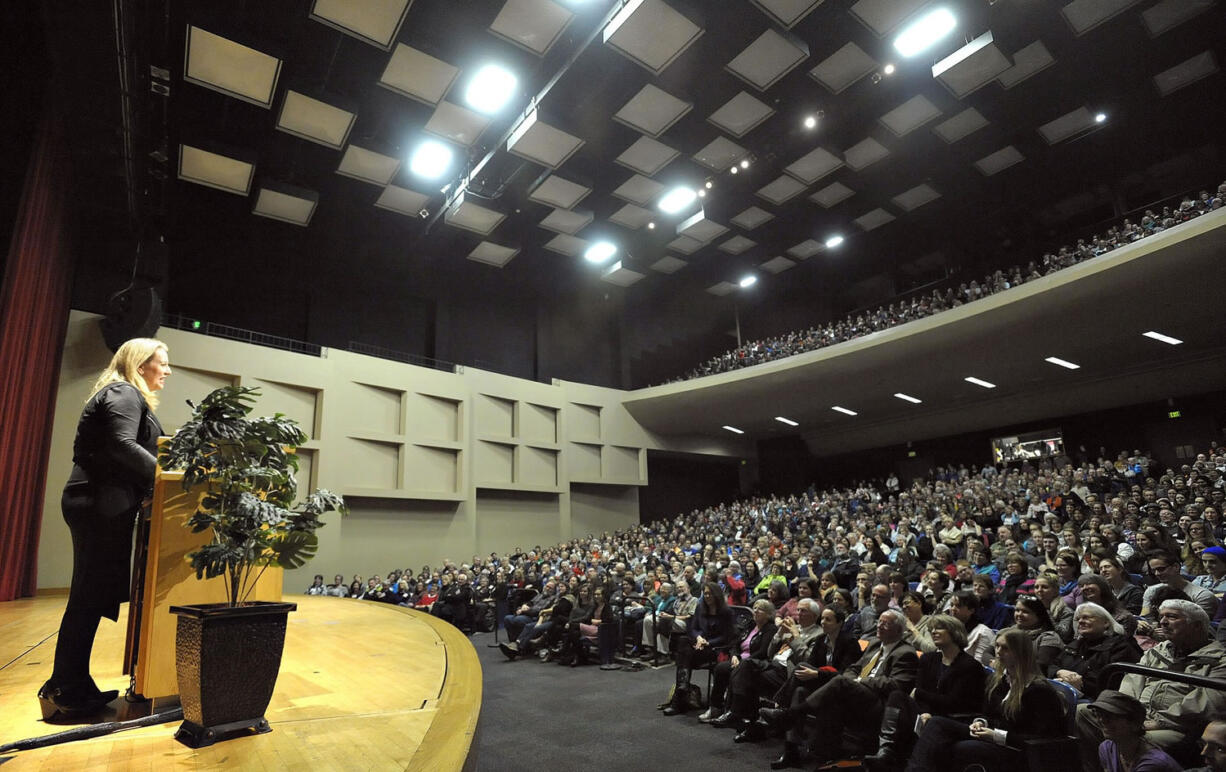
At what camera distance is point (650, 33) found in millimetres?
7023

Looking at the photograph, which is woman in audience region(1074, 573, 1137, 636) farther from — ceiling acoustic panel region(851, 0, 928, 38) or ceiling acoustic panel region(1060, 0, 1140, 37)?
ceiling acoustic panel region(1060, 0, 1140, 37)

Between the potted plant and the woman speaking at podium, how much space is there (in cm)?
17

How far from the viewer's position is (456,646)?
3.17 metres

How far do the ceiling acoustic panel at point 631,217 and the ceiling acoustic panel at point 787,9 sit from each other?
4.51 m

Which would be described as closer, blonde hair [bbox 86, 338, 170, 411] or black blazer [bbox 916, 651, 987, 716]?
blonde hair [bbox 86, 338, 170, 411]

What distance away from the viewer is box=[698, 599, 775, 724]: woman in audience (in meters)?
4.05

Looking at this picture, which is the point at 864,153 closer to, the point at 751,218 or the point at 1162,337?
the point at 751,218

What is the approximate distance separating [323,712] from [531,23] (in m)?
7.16

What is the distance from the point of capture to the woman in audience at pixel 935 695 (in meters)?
2.87

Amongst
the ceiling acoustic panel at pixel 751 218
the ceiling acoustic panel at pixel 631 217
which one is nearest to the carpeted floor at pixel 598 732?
the ceiling acoustic panel at pixel 631 217

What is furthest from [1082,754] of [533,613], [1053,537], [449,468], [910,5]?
[449,468]

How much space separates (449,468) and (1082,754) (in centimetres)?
1144

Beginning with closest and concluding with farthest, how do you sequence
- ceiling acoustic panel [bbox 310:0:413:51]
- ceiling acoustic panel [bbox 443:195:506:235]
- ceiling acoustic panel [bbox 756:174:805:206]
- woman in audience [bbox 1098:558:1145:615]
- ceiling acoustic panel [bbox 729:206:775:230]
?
woman in audience [bbox 1098:558:1145:615], ceiling acoustic panel [bbox 310:0:413:51], ceiling acoustic panel [bbox 443:195:506:235], ceiling acoustic panel [bbox 756:174:805:206], ceiling acoustic panel [bbox 729:206:775:230]

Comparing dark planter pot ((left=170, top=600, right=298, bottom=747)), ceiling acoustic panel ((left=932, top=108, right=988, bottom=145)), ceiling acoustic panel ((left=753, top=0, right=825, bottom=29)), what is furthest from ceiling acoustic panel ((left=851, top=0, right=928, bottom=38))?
dark planter pot ((left=170, top=600, right=298, bottom=747))
